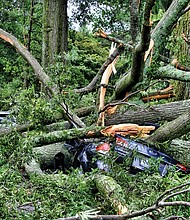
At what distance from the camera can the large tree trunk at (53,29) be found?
736cm

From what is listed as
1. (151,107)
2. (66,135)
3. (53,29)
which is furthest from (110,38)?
(53,29)

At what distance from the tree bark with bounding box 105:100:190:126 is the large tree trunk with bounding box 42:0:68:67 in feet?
11.5

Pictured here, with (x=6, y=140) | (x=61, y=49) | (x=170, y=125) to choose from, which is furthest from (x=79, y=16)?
(x=6, y=140)

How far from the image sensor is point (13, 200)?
217cm

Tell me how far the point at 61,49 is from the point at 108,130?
4122 millimetres

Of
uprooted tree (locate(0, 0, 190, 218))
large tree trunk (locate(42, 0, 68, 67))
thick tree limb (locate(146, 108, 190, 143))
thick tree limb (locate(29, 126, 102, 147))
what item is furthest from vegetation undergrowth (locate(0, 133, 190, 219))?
large tree trunk (locate(42, 0, 68, 67))

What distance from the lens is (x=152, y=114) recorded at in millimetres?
4109

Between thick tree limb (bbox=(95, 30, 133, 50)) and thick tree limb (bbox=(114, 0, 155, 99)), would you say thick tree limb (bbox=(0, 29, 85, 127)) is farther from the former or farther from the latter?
thick tree limb (bbox=(95, 30, 133, 50))

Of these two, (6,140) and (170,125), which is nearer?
(6,140)

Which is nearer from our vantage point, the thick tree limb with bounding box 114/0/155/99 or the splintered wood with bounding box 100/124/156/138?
the thick tree limb with bounding box 114/0/155/99

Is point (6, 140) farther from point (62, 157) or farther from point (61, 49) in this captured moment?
point (61, 49)

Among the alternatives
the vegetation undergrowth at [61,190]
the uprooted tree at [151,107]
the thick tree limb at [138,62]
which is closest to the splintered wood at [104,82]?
the uprooted tree at [151,107]

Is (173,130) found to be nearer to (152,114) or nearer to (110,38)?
(152,114)

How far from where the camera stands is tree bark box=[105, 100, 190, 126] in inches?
159
